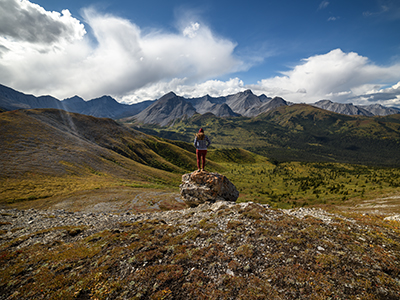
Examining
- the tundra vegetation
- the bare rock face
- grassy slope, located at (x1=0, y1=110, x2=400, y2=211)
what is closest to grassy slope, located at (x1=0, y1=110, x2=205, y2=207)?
grassy slope, located at (x1=0, y1=110, x2=400, y2=211)

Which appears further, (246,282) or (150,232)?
(150,232)

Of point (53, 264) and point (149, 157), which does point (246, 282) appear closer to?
point (53, 264)

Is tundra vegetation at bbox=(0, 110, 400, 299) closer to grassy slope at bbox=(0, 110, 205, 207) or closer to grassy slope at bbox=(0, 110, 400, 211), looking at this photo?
grassy slope at bbox=(0, 110, 400, 211)

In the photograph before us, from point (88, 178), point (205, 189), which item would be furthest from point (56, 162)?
point (205, 189)

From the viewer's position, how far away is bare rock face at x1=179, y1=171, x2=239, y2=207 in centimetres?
2597

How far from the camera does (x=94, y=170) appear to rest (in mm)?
60031

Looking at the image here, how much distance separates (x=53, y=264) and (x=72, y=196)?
101 ft

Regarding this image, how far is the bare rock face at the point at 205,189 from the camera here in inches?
1022

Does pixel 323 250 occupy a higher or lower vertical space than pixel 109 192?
higher

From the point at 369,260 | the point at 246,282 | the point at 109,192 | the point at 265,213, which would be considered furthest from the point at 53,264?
the point at 109,192

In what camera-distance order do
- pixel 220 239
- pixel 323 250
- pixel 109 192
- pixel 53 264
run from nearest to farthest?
pixel 323 250, pixel 53 264, pixel 220 239, pixel 109 192

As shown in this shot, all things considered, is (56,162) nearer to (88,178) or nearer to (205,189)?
(88,178)

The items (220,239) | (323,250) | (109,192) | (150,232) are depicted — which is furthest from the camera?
(109,192)

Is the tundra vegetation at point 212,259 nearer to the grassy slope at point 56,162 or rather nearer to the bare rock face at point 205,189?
the bare rock face at point 205,189
